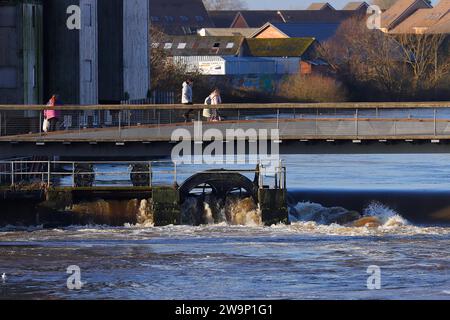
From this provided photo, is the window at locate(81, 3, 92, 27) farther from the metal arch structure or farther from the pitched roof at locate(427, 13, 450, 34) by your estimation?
the pitched roof at locate(427, 13, 450, 34)

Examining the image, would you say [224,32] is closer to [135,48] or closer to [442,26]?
[442,26]

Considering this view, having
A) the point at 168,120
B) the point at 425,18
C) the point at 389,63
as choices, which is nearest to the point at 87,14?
the point at 168,120

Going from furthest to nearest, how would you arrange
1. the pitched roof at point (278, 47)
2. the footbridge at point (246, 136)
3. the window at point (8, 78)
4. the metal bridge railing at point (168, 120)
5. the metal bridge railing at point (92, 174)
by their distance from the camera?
the pitched roof at point (278, 47) → the window at point (8, 78) → the metal bridge railing at point (92, 174) → the metal bridge railing at point (168, 120) → the footbridge at point (246, 136)

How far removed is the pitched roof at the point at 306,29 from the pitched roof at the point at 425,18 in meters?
9.49

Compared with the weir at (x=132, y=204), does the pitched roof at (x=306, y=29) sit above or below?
above

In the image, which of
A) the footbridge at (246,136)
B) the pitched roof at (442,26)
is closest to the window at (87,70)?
the footbridge at (246,136)

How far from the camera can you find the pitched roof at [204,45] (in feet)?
486

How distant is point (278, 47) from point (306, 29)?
21262 millimetres

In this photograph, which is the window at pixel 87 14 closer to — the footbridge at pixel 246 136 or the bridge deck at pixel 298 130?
the footbridge at pixel 246 136

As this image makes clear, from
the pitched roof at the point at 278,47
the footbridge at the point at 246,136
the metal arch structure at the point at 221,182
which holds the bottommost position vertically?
the metal arch structure at the point at 221,182

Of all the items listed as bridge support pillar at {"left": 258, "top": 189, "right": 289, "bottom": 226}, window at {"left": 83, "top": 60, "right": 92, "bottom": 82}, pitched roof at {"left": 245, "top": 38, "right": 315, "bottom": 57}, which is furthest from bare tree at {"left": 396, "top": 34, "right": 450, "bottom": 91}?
bridge support pillar at {"left": 258, "top": 189, "right": 289, "bottom": 226}

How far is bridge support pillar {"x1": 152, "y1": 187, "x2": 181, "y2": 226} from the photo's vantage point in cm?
4984

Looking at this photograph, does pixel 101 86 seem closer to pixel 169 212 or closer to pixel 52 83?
pixel 52 83

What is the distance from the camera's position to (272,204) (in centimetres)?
4988
